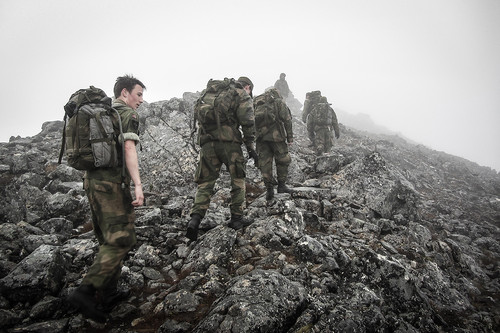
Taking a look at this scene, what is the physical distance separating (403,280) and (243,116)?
16.0 feet

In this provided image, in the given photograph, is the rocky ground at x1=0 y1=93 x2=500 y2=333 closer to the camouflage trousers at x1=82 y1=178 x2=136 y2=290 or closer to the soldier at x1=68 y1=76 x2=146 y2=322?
the soldier at x1=68 y1=76 x2=146 y2=322

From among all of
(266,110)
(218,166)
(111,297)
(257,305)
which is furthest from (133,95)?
(266,110)

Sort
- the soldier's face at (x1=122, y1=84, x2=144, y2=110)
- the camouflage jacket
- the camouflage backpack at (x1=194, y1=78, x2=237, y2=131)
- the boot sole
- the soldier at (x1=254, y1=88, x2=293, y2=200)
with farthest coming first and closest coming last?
the soldier at (x1=254, y1=88, x2=293, y2=200) < the camouflage backpack at (x1=194, y1=78, x2=237, y2=131) < the soldier's face at (x1=122, y1=84, x2=144, y2=110) < the camouflage jacket < the boot sole

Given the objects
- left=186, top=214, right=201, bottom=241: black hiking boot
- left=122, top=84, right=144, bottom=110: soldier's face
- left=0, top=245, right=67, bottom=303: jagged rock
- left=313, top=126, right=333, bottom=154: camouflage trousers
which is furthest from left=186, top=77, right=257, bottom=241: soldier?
left=313, top=126, right=333, bottom=154: camouflage trousers

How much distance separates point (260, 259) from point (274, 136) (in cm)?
453

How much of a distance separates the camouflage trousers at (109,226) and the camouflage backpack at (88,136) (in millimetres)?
327

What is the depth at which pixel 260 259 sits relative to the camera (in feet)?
16.7

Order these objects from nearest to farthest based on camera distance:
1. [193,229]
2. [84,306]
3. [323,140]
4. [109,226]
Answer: [84,306], [109,226], [193,229], [323,140]

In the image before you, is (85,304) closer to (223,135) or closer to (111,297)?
(111,297)

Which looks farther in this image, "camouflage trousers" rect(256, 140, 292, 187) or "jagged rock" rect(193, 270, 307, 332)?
"camouflage trousers" rect(256, 140, 292, 187)

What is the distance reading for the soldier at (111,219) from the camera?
11.0 feet

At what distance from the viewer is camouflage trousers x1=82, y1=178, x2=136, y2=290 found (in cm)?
344

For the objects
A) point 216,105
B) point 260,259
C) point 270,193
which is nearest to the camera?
point 260,259

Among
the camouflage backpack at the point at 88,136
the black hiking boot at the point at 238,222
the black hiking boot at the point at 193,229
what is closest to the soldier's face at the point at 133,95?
the camouflage backpack at the point at 88,136
